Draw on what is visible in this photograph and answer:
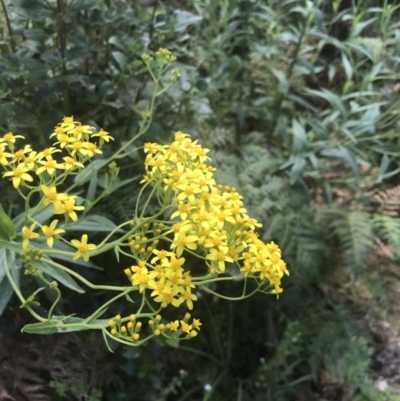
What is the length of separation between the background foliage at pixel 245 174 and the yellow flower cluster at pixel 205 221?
0.35 m

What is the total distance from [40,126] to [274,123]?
69 cm

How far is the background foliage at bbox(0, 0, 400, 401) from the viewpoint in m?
1.00

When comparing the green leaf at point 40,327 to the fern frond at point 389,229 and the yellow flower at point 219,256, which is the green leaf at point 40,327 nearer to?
the yellow flower at point 219,256

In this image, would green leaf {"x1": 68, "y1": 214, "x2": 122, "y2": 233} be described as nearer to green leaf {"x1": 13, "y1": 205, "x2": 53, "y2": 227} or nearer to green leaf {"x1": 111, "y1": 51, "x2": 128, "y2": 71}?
green leaf {"x1": 13, "y1": 205, "x2": 53, "y2": 227}

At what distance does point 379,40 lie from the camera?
4.83 feet

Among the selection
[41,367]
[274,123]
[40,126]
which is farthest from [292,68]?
[41,367]

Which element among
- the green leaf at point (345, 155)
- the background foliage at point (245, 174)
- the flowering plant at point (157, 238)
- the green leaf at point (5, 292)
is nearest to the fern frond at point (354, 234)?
the background foliage at point (245, 174)

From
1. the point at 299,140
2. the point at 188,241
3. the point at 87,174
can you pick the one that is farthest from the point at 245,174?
the point at 188,241

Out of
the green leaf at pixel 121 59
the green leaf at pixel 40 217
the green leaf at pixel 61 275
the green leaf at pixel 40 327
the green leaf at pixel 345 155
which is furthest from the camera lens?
the green leaf at pixel 345 155

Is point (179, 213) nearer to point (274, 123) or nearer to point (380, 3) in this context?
point (274, 123)

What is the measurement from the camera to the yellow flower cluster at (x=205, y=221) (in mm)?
634

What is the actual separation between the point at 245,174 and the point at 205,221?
640 mm

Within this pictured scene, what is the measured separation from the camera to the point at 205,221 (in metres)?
0.63

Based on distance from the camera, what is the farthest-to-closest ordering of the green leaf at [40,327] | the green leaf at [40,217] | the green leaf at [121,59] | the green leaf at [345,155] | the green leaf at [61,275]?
1. the green leaf at [345,155]
2. the green leaf at [121,59]
3. the green leaf at [40,217]
4. the green leaf at [61,275]
5. the green leaf at [40,327]
